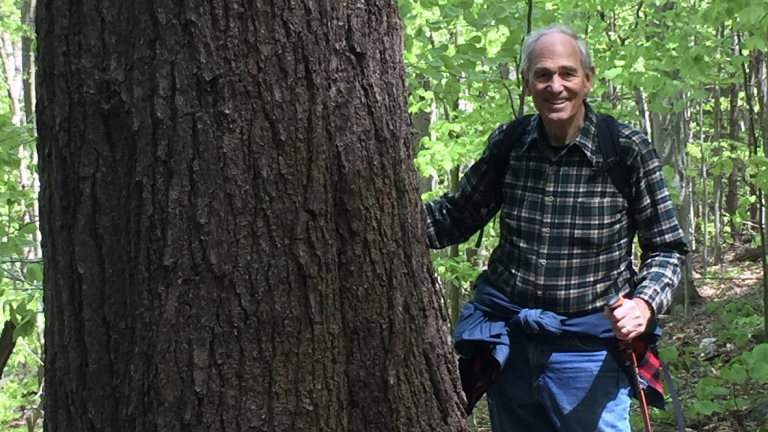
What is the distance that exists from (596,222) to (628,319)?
36 cm

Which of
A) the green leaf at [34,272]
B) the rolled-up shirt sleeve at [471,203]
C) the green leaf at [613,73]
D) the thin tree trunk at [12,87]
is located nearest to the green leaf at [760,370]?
the rolled-up shirt sleeve at [471,203]

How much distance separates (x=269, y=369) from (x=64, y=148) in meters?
0.63

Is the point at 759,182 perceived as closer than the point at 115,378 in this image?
No

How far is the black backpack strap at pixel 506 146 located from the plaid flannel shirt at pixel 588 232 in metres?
0.09

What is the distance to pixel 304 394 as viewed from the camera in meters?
1.37

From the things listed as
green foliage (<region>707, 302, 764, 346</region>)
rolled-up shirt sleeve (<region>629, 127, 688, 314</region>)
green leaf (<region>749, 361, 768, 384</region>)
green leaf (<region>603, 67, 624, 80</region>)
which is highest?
green leaf (<region>603, 67, 624, 80</region>)

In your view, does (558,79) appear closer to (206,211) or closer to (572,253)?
(572,253)

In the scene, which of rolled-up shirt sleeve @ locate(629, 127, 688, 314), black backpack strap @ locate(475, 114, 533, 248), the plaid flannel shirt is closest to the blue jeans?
the plaid flannel shirt

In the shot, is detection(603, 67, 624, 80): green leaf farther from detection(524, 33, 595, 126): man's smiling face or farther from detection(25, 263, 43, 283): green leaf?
detection(25, 263, 43, 283): green leaf

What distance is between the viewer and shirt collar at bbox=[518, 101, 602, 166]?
2.24 metres

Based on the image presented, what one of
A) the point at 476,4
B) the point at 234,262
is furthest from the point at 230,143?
the point at 476,4

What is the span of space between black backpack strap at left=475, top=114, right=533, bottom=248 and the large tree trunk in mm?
1121

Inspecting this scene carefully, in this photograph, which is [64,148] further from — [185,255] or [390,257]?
[390,257]

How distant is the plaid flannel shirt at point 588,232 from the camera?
86.7 inches
